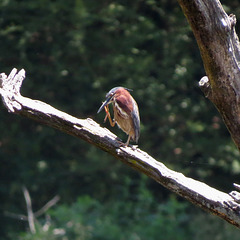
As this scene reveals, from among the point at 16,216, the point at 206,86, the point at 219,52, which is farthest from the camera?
the point at 16,216

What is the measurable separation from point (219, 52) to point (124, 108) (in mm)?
1379

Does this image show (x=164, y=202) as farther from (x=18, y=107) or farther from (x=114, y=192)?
(x=18, y=107)

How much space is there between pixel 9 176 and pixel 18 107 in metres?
6.48

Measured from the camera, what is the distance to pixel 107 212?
9.08 m

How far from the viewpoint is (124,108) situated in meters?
4.45

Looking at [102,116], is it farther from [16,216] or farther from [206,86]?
[206,86]

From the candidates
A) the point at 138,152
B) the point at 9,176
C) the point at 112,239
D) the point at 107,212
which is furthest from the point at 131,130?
the point at 9,176

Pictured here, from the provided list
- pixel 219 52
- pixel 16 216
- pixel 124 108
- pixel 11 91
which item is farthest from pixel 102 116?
pixel 219 52

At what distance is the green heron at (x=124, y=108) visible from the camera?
4.38 metres

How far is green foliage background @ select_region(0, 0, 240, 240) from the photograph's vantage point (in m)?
8.66

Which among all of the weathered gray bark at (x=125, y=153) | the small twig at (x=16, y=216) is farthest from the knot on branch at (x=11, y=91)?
the small twig at (x=16, y=216)

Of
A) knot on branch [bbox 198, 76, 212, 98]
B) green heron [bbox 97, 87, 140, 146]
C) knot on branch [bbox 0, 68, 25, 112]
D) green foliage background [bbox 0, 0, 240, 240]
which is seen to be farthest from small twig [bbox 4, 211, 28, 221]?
knot on branch [bbox 198, 76, 212, 98]

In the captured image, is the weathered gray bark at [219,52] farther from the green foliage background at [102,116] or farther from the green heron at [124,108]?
the green foliage background at [102,116]

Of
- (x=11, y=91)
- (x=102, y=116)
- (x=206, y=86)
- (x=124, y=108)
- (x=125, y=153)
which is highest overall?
(x=206, y=86)
